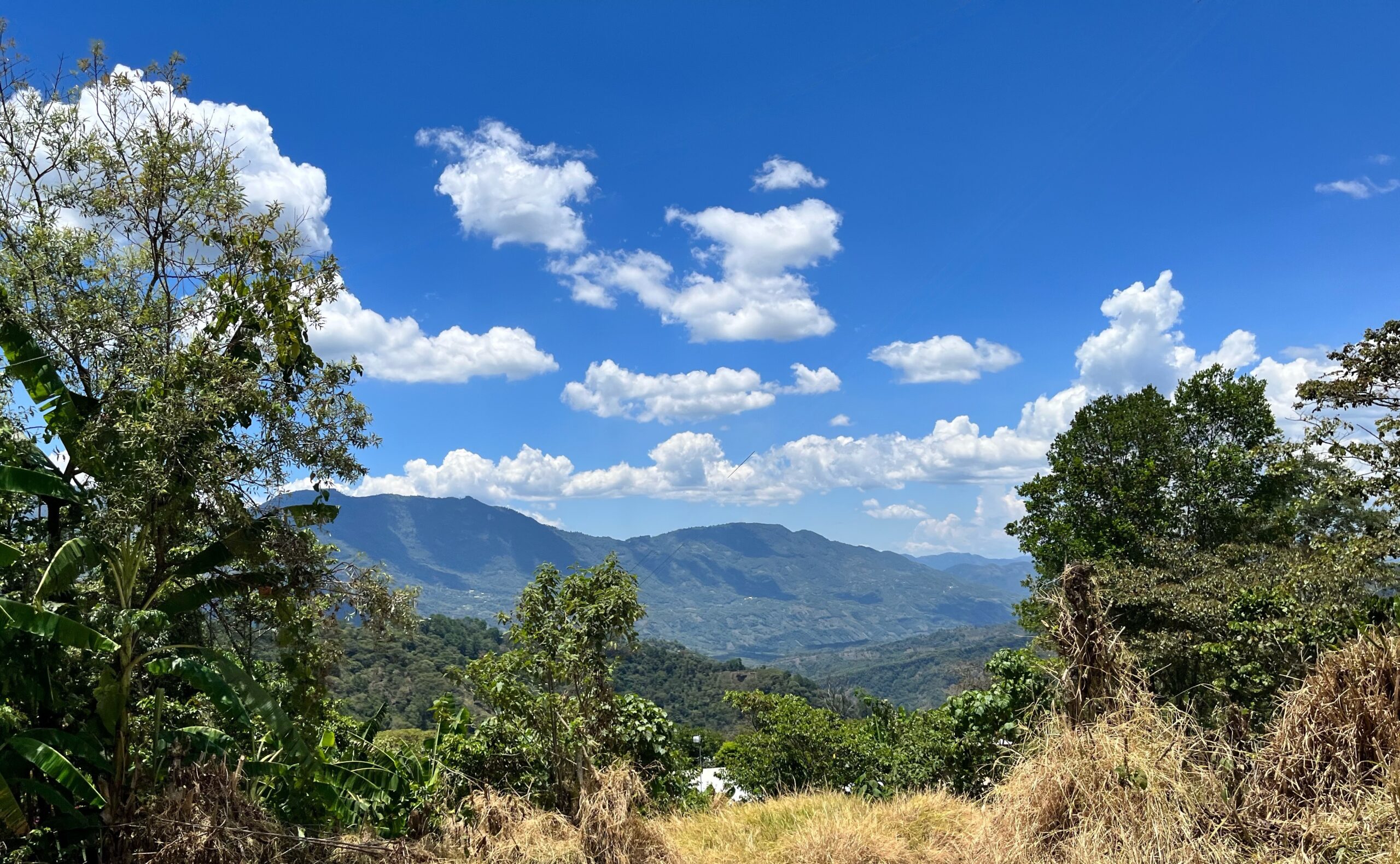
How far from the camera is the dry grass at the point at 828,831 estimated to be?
19.9 feet

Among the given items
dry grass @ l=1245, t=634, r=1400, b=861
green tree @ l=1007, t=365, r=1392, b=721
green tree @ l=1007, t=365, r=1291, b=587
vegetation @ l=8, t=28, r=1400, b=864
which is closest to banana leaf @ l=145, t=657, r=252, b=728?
vegetation @ l=8, t=28, r=1400, b=864

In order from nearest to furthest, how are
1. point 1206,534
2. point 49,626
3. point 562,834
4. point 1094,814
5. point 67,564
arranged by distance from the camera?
point 49,626 < point 67,564 < point 1094,814 < point 562,834 < point 1206,534

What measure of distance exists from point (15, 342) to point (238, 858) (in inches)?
169

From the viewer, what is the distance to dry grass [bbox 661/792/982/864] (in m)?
6.08

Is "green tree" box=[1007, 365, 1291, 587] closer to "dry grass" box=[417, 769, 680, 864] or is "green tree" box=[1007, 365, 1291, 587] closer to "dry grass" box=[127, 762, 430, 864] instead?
"dry grass" box=[417, 769, 680, 864]

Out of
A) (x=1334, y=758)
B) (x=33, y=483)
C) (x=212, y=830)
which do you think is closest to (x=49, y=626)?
(x=33, y=483)

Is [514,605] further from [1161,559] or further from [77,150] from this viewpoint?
[1161,559]

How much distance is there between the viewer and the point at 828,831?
20.6 feet

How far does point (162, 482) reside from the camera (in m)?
5.09

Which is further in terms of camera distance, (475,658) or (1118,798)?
(475,658)

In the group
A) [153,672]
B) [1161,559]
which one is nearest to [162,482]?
Answer: [153,672]

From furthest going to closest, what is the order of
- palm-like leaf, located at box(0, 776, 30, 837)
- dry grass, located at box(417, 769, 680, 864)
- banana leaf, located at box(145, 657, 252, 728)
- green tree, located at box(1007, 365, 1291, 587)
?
green tree, located at box(1007, 365, 1291, 587)
dry grass, located at box(417, 769, 680, 864)
banana leaf, located at box(145, 657, 252, 728)
palm-like leaf, located at box(0, 776, 30, 837)

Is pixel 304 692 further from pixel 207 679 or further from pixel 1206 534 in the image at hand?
pixel 1206 534

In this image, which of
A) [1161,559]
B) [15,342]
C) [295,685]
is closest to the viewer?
[15,342]
